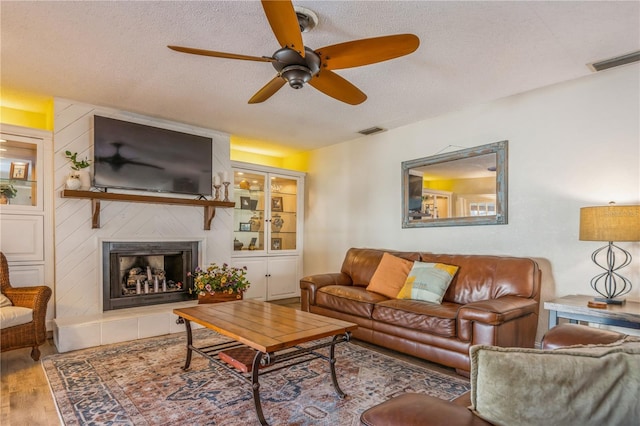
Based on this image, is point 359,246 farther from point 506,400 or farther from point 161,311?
point 506,400

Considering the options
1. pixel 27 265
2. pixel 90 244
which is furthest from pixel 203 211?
pixel 27 265

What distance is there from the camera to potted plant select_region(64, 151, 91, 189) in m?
3.60

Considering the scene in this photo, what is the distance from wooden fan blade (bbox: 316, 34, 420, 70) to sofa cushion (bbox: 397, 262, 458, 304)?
2.06m

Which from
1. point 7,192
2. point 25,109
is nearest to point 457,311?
point 7,192

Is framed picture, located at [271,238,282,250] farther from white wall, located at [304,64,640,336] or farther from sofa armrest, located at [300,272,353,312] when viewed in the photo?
white wall, located at [304,64,640,336]

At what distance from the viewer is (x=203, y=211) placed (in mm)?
4664

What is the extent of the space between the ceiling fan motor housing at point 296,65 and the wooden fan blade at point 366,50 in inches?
2.1

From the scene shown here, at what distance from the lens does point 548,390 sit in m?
0.77

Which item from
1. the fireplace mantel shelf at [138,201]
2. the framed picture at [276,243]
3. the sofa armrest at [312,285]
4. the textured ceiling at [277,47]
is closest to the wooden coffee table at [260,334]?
the sofa armrest at [312,285]

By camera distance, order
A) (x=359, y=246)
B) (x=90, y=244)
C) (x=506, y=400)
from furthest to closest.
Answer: (x=359, y=246), (x=90, y=244), (x=506, y=400)

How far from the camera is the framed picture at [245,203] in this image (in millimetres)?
5265

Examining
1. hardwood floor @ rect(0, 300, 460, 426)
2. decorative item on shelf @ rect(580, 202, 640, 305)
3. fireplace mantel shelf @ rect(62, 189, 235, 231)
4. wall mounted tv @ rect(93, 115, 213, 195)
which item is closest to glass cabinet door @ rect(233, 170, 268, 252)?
fireplace mantel shelf @ rect(62, 189, 235, 231)

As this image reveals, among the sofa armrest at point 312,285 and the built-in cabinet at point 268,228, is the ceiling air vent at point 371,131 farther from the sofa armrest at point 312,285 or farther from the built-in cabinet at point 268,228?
the sofa armrest at point 312,285

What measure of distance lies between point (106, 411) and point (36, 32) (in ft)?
8.19
